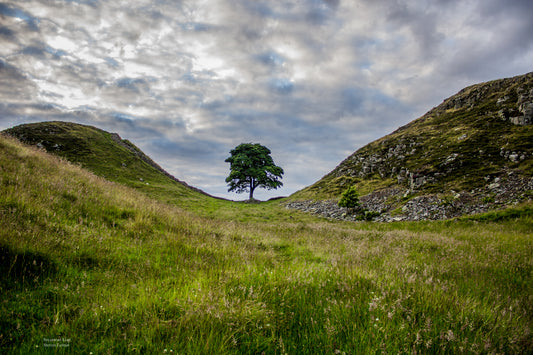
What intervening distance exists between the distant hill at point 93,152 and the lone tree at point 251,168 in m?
15.4

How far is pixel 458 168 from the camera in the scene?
2722cm

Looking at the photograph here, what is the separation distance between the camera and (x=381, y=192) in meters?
32.2

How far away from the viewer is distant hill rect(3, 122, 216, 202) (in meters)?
36.2

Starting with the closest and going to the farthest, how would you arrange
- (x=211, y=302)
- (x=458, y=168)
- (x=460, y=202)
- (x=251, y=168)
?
(x=211, y=302) → (x=460, y=202) → (x=458, y=168) → (x=251, y=168)

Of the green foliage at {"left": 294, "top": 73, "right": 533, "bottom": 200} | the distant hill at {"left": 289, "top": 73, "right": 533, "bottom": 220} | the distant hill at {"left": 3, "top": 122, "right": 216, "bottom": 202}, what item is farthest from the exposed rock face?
the distant hill at {"left": 3, "top": 122, "right": 216, "bottom": 202}

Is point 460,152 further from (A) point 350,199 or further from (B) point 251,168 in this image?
(B) point 251,168

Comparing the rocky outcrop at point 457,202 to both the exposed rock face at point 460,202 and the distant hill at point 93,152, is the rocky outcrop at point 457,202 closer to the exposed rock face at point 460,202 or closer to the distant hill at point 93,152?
the exposed rock face at point 460,202

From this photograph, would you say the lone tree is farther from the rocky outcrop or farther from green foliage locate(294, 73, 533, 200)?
the rocky outcrop

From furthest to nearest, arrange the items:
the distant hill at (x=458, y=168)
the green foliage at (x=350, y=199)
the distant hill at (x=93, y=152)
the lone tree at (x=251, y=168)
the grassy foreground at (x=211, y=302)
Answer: the lone tree at (x=251, y=168) → the distant hill at (x=93, y=152) → the green foliage at (x=350, y=199) → the distant hill at (x=458, y=168) → the grassy foreground at (x=211, y=302)

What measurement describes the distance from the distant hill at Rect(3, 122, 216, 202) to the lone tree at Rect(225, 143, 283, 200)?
605 inches

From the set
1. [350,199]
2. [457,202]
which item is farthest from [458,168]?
[350,199]

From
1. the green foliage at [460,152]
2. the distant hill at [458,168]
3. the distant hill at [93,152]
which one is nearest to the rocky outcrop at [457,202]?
the distant hill at [458,168]

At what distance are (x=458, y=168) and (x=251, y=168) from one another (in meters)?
39.8

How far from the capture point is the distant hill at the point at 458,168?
19734mm
